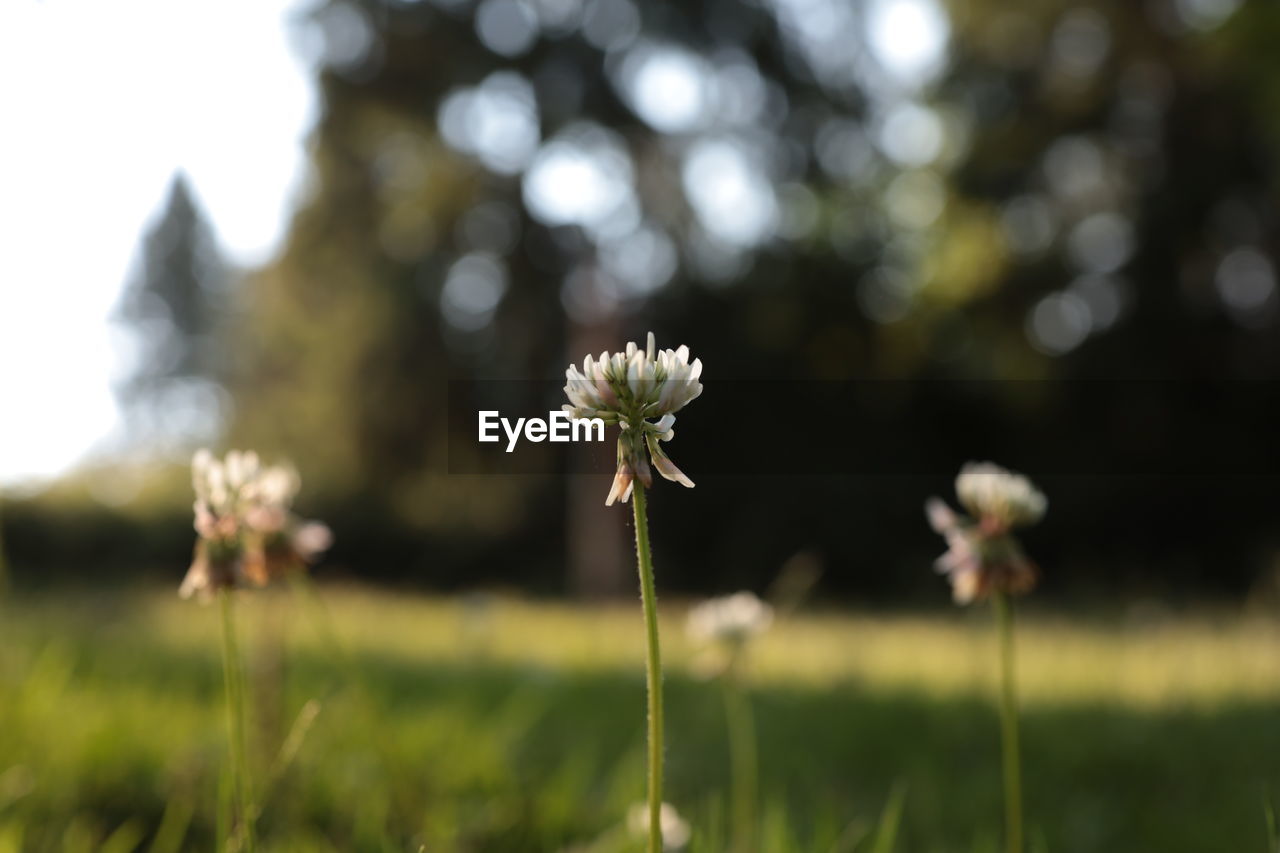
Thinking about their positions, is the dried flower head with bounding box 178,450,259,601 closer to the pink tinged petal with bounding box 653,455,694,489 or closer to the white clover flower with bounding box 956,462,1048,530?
the pink tinged petal with bounding box 653,455,694,489

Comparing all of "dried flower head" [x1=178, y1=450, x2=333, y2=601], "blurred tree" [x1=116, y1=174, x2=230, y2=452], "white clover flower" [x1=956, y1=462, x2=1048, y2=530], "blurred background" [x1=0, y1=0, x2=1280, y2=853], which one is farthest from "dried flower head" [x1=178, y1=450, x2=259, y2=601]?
"blurred tree" [x1=116, y1=174, x2=230, y2=452]

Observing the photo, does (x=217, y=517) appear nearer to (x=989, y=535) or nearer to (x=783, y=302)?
(x=989, y=535)

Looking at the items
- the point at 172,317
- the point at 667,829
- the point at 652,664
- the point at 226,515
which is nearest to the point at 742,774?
the point at 667,829

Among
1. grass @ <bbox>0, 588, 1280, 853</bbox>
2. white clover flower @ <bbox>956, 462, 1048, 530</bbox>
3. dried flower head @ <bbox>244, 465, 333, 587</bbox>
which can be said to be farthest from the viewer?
grass @ <bbox>0, 588, 1280, 853</bbox>

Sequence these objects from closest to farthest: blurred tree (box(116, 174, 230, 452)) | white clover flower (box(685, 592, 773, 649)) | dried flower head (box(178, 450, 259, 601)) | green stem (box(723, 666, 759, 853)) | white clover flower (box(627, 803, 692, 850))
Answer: dried flower head (box(178, 450, 259, 601)) → white clover flower (box(627, 803, 692, 850)) → green stem (box(723, 666, 759, 853)) → white clover flower (box(685, 592, 773, 649)) → blurred tree (box(116, 174, 230, 452))

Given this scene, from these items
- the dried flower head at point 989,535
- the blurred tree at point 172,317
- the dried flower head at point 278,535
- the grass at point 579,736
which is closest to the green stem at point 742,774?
the grass at point 579,736

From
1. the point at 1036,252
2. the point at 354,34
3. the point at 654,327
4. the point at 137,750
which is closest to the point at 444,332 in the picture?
the point at 654,327

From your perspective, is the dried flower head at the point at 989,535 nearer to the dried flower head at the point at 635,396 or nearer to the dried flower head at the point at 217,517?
the dried flower head at the point at 635,396
